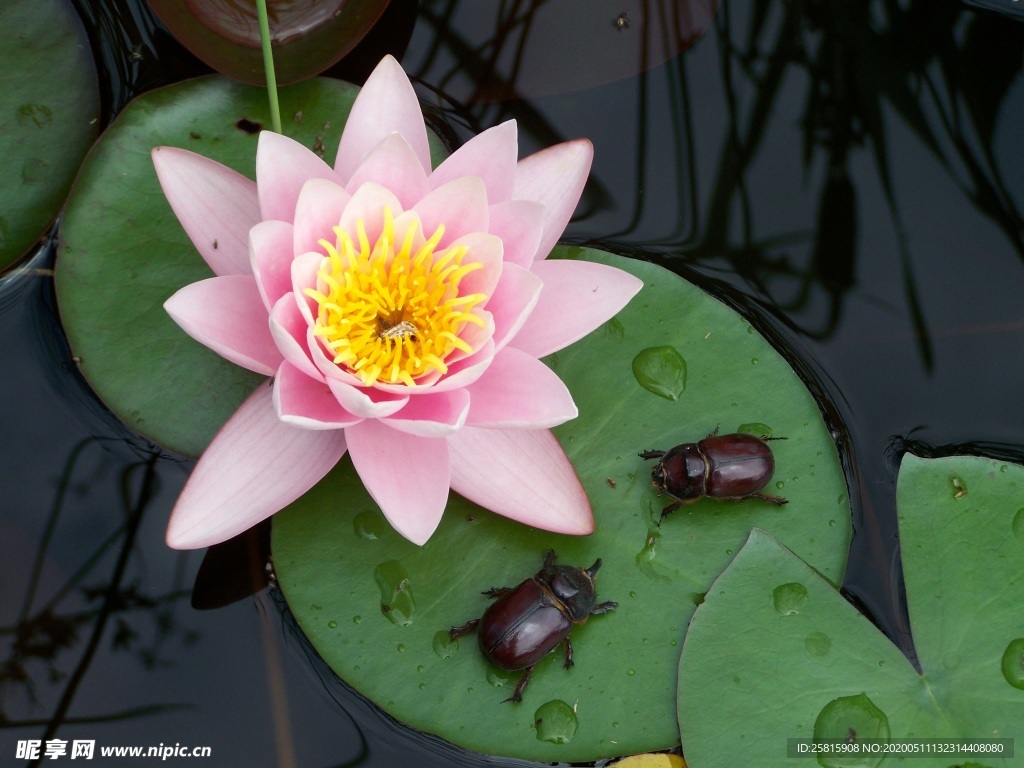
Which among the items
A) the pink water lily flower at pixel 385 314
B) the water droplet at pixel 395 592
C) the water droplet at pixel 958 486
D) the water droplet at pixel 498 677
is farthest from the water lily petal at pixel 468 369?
the water droplet at pixel 958 486

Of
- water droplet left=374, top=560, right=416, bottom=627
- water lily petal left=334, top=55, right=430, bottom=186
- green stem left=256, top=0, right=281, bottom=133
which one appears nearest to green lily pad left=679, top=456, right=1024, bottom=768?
water droplet left=374, top=560, right=416, bottom=627

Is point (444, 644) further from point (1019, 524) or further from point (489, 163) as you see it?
point (1019, 524)

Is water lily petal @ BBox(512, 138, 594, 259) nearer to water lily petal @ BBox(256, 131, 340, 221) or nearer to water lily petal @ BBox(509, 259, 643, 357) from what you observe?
water lily petal @ BBox(509, 259, 643, 357)

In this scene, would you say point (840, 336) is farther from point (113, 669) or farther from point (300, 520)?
point (113, 669)

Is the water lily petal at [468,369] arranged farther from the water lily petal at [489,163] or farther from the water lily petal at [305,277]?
the water lily petal at [489,163]

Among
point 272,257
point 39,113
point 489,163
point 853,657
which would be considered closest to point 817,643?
point 853,657
